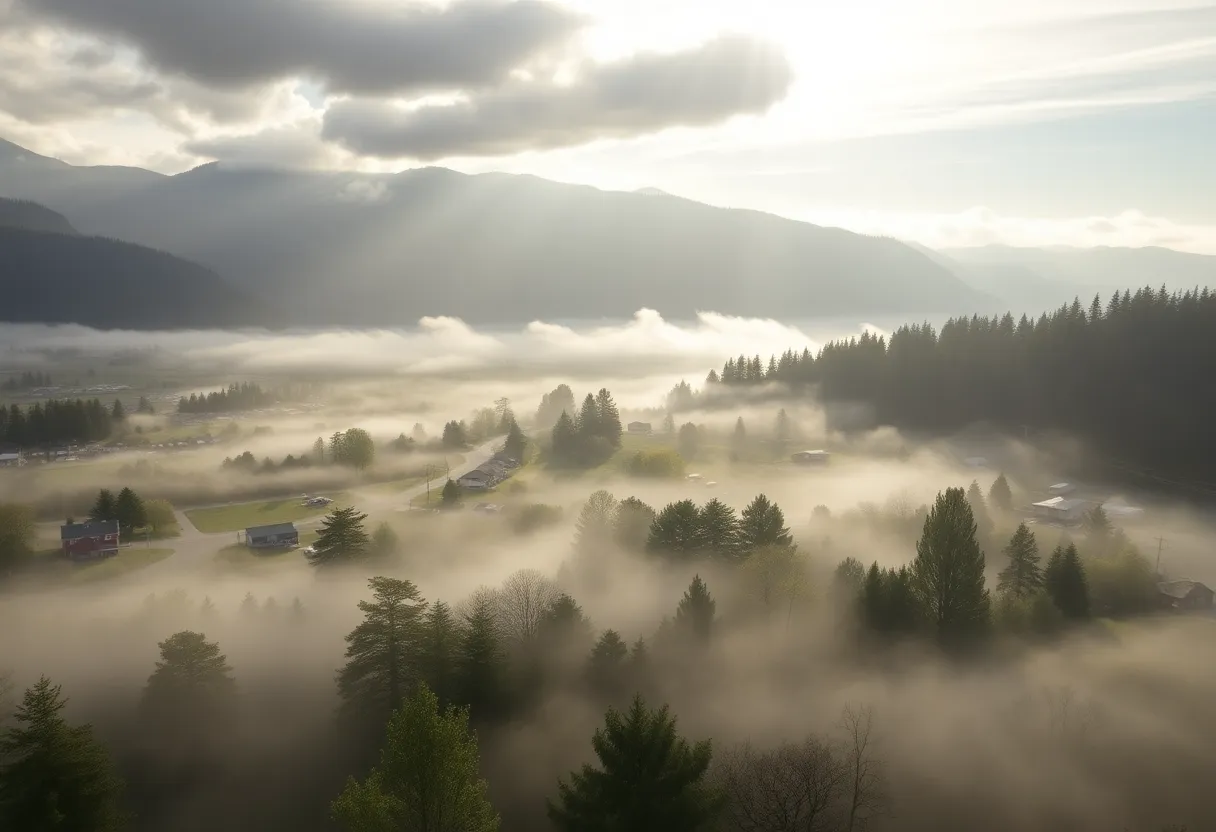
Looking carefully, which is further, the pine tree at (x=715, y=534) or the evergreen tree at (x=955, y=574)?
the pine tree at (x=715, y=534)

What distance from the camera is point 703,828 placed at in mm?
19266

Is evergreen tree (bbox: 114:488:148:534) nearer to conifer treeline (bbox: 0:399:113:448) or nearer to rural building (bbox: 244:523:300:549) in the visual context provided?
rural building (bbox: 244:523:300:549)

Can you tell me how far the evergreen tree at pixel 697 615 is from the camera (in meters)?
39.5

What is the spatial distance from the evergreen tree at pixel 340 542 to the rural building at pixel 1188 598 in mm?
56779

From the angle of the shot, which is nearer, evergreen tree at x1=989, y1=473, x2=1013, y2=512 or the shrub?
evergreen tree at x1=989, y1=473, x2=1013, y2=512

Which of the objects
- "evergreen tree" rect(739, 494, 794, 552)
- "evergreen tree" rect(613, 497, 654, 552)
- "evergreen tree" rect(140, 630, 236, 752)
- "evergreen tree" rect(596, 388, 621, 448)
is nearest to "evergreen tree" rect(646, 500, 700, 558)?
"evergreen tree" rect(613, 497, 654, 552)

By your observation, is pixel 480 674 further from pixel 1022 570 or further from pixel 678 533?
pixel 1022 570

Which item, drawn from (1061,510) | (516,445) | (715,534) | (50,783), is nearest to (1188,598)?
(1061,510)

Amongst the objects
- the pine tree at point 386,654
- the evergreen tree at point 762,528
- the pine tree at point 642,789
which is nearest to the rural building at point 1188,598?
the evergreen tree at point 762,528

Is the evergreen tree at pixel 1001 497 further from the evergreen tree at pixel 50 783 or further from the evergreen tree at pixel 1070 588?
the evergreen tree at pixel 50 783

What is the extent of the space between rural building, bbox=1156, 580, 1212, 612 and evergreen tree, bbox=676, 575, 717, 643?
111 feet

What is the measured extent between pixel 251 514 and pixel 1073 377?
323 feet

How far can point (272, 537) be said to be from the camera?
2477 inches

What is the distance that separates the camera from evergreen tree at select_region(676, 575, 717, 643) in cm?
3950
